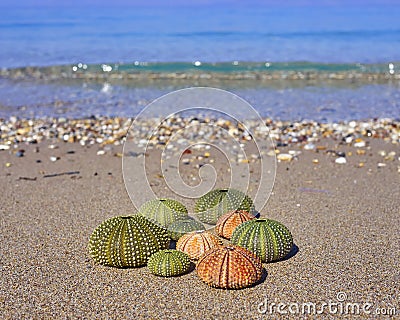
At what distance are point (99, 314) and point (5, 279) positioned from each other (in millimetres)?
1139

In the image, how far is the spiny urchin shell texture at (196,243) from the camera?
504cm

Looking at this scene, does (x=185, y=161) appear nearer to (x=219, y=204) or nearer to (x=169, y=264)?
(x=219, y=204)

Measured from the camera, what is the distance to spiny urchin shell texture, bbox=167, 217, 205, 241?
17.8ft

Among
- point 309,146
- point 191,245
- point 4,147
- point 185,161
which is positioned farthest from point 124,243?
point 4,147

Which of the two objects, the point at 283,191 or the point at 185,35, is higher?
the point at 185,35

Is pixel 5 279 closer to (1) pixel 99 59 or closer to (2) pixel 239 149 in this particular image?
(2) pixel 239 149


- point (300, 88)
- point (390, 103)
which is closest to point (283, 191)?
point (390, 103)

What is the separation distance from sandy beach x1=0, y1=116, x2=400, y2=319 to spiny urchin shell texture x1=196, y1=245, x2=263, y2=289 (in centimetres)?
8

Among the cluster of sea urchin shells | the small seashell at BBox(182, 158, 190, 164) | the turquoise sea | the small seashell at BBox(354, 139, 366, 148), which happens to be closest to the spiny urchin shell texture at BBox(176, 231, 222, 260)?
the cluster of sea urchin shells

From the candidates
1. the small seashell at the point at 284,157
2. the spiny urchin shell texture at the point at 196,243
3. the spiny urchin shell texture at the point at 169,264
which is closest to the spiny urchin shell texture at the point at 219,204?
the spiny urchin shell texture at the point at 196,243

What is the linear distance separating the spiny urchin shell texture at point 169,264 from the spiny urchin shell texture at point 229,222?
0.89 metres

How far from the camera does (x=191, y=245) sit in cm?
507

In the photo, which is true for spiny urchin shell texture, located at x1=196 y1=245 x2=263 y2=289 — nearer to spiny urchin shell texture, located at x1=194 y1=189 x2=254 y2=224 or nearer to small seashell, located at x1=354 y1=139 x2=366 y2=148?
spiny urchin shell texture, located at x1=194 y1=189 x2=254 y2=224

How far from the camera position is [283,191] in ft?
24.2
